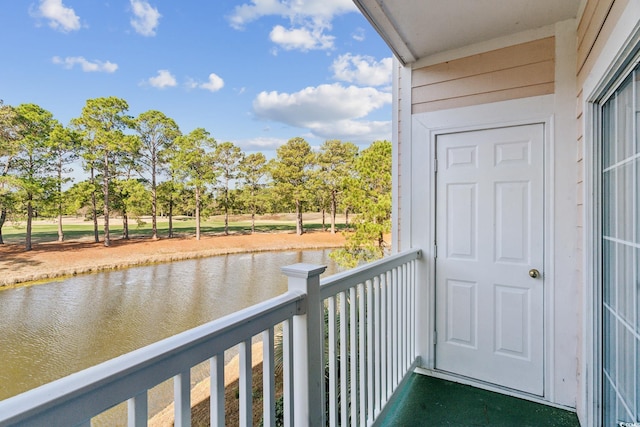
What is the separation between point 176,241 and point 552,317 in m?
4.54

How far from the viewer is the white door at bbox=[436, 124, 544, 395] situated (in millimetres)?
2227

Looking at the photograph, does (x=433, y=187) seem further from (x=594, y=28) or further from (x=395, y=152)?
(x=594, y=28)

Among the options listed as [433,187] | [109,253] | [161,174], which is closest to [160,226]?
[161,174]

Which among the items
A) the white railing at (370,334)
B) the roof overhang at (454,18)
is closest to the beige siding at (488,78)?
the roof overhang at (454,18)

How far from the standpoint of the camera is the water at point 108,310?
97.3 inches

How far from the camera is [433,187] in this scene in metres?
2.55

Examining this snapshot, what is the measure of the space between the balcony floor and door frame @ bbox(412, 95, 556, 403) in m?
0.09

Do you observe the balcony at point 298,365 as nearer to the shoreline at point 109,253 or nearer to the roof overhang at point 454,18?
the roof overhang at point 454,18

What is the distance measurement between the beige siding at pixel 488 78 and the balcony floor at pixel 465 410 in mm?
2126

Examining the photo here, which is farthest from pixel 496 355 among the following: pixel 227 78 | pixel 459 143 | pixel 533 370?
pixel 227 78

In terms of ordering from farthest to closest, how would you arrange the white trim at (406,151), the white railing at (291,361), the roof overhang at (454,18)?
the white trim at (406,151), the roof overhang at (454,18), the white railing at (291,361)

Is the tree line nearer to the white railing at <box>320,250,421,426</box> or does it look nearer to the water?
the water

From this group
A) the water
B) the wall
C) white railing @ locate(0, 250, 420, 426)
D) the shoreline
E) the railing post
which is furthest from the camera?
the shoreline

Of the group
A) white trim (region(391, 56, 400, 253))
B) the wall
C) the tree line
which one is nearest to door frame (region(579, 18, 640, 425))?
the wall
